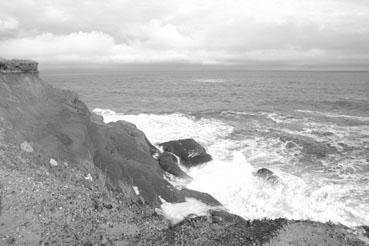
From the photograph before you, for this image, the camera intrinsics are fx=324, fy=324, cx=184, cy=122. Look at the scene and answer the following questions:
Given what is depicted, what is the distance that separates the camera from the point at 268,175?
870 inches

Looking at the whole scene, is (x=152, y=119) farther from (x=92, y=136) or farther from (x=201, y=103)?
(x=92, y=136)

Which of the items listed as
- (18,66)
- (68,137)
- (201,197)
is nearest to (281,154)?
(201,197)

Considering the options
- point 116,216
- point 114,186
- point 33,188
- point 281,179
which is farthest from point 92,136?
point 281,179

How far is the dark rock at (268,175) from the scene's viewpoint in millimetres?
→ 21656

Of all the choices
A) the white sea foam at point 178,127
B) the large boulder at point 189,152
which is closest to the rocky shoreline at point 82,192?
the large boulder at point 189,152

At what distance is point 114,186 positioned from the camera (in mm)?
14883

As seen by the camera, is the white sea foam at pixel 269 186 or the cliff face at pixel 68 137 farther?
the white sea foam at pixel 269 186

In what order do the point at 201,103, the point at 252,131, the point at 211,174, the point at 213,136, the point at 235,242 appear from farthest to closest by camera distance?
Result: the point at 201,103, the point at 252,131, the point at 213,136, the point at 211,174, the point at 235,242

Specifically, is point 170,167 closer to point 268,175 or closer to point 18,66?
point 268,175

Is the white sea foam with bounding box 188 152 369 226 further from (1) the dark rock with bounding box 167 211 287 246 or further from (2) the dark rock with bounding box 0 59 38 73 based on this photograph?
(2) the dark rock with bounding box 0 59 38 73

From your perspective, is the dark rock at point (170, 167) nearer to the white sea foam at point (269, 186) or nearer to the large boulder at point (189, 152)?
the white sea foam at point (269, 186)

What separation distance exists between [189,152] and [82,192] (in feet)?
46.8

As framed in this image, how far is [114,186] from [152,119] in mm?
28370

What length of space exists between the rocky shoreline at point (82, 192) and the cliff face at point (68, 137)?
5cm
